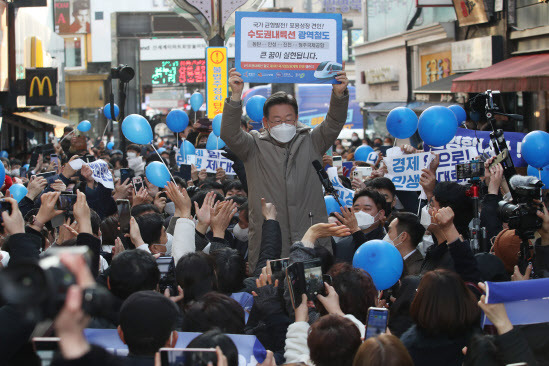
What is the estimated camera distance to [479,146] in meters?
7.32

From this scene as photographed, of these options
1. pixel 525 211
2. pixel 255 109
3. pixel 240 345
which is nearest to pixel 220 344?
pixel 240 345

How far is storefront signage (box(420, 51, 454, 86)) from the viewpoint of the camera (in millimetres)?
19688

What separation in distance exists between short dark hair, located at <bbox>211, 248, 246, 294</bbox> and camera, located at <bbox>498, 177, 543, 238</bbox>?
154cm

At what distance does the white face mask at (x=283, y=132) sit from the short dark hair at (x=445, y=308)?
7.14ft

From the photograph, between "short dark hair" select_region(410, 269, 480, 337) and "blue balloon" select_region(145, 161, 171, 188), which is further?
"blue balloon" select_region(145, 161, 171, 188)

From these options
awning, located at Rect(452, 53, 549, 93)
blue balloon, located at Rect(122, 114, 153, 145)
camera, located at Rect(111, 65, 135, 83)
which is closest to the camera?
blue balloon, located at Rect(122, 114, 153, 145)

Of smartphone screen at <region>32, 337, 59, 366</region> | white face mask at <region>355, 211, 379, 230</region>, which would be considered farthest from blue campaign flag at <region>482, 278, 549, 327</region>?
white face mask at <region>355, 211, 379, 230</region>

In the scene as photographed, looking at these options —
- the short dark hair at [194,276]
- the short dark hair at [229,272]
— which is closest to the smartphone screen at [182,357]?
the short dark hair at [194,276]

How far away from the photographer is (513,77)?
1227 cm

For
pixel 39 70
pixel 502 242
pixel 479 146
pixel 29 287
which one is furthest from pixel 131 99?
pixel 29 287

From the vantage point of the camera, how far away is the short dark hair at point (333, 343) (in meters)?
2.84

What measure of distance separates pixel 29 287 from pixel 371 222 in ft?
13.7

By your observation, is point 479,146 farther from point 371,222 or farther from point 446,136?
point 371,222

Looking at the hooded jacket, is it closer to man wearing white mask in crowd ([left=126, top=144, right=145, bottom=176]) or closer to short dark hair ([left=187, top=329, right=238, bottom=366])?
short dark hair ([left=187, top=329, right=238, bottom=366])
